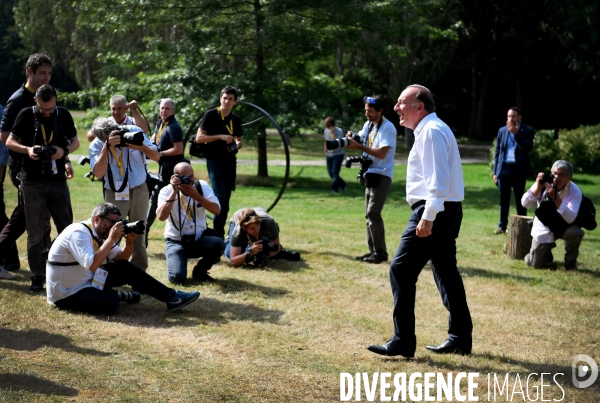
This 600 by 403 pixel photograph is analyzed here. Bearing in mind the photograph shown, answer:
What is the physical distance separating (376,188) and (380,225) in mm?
466

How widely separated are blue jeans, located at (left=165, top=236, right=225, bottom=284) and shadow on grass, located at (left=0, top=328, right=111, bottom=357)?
2046 mm

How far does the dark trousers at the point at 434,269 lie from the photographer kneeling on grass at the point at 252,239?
3379 mm

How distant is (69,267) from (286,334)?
6.36 feet

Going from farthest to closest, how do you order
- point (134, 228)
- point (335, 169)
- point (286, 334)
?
1. point (335, 169)
2. point (134, 228)
3. point (286, 334)

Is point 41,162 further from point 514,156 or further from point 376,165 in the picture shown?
point 514,156

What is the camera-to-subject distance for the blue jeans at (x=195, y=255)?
26.2ft

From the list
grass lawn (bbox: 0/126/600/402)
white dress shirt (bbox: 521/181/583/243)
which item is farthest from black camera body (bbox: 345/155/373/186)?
white dress shirt (bbox: 521/181/583/243)

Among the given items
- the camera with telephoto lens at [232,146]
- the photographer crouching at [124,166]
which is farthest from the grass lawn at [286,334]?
the camera with telephoto lens at [232,146]

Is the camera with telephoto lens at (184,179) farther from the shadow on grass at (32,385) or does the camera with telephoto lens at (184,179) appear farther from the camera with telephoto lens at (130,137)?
the shadow on grass at (32,385)

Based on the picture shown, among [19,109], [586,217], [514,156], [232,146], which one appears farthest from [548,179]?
[19,109]

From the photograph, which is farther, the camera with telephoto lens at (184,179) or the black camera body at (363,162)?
the black camera body at (363,162)

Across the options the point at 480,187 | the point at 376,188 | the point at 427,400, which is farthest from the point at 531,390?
the point at 480,187

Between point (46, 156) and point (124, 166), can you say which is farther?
point (124, 166)

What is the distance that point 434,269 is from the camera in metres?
5.81
